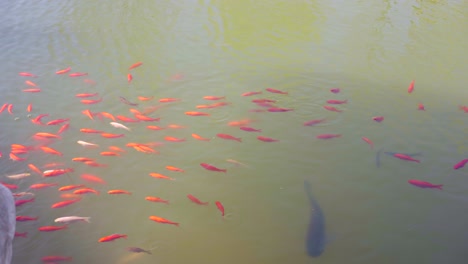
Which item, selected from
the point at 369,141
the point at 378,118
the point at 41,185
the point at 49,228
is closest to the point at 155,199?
the point at 49,228

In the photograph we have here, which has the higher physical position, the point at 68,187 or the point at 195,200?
the point at 68,187

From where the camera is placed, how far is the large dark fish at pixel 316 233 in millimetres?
4621

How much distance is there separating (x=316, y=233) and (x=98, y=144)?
11.5ft

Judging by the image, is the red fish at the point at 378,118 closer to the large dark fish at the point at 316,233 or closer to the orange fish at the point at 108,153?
the large dark fish at the point at 316,233

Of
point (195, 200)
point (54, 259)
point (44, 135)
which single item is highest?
point (44, 135)

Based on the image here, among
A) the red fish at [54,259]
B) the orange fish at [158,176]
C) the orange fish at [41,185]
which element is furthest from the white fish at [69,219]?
the orange fish at [158,176]

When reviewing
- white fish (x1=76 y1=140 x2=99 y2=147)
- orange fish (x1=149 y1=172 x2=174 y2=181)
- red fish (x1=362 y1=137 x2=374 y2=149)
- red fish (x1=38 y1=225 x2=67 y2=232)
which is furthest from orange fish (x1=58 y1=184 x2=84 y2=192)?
red fish (x1=362 y1=137 x2=374 y2=149)

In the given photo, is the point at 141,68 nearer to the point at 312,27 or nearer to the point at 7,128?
the point at 7,128

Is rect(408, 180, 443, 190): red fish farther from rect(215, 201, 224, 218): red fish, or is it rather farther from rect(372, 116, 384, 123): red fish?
rect(215, 201, 224, 218): red fish

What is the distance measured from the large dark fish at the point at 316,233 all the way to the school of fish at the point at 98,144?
111cm

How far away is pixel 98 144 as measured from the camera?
6207 mm

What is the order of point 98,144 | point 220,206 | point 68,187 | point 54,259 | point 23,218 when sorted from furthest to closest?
point 98,144
point 68,187
point 220,206
point 23,218
point 54,259

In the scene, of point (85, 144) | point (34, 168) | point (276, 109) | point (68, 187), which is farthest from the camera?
point (276, 109)

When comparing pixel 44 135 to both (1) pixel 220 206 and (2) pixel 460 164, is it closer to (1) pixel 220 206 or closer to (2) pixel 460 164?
(1) pixel 220 206
